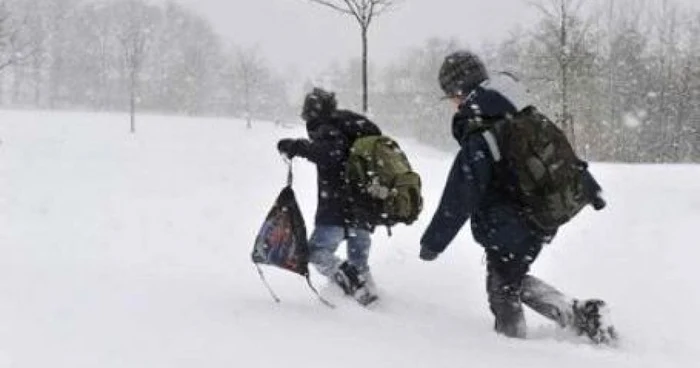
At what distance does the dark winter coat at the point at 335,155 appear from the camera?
5.63m

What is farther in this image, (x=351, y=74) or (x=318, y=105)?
Result: (x=351, y=74)

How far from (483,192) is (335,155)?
55.5 inches

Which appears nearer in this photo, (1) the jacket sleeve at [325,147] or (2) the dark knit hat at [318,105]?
(1) the jacket sleeve at [325,147]

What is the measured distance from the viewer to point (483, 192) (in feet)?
14.8

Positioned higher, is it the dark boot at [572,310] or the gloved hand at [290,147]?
the gloved hand at [290,147]

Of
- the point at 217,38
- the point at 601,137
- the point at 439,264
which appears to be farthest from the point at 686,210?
the point at 217,38

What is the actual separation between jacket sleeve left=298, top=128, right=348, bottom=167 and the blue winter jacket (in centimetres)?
115

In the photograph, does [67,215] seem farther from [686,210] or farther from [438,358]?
[438,358]

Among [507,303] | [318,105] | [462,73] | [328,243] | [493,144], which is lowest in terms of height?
[507,303]

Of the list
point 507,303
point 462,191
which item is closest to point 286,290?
point 507,303

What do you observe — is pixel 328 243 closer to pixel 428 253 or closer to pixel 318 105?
pixel 318 105

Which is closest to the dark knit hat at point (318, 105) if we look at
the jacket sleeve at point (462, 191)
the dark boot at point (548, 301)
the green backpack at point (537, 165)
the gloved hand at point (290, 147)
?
the gloved hand at point (290, 147)

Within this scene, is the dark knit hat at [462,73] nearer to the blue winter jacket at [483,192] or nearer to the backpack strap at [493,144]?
the blue winter jacket at [483,192]

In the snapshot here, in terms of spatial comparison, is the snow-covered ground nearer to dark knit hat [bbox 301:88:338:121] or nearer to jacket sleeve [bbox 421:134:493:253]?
jacket sleeve [bbox 421:134:493:253]
